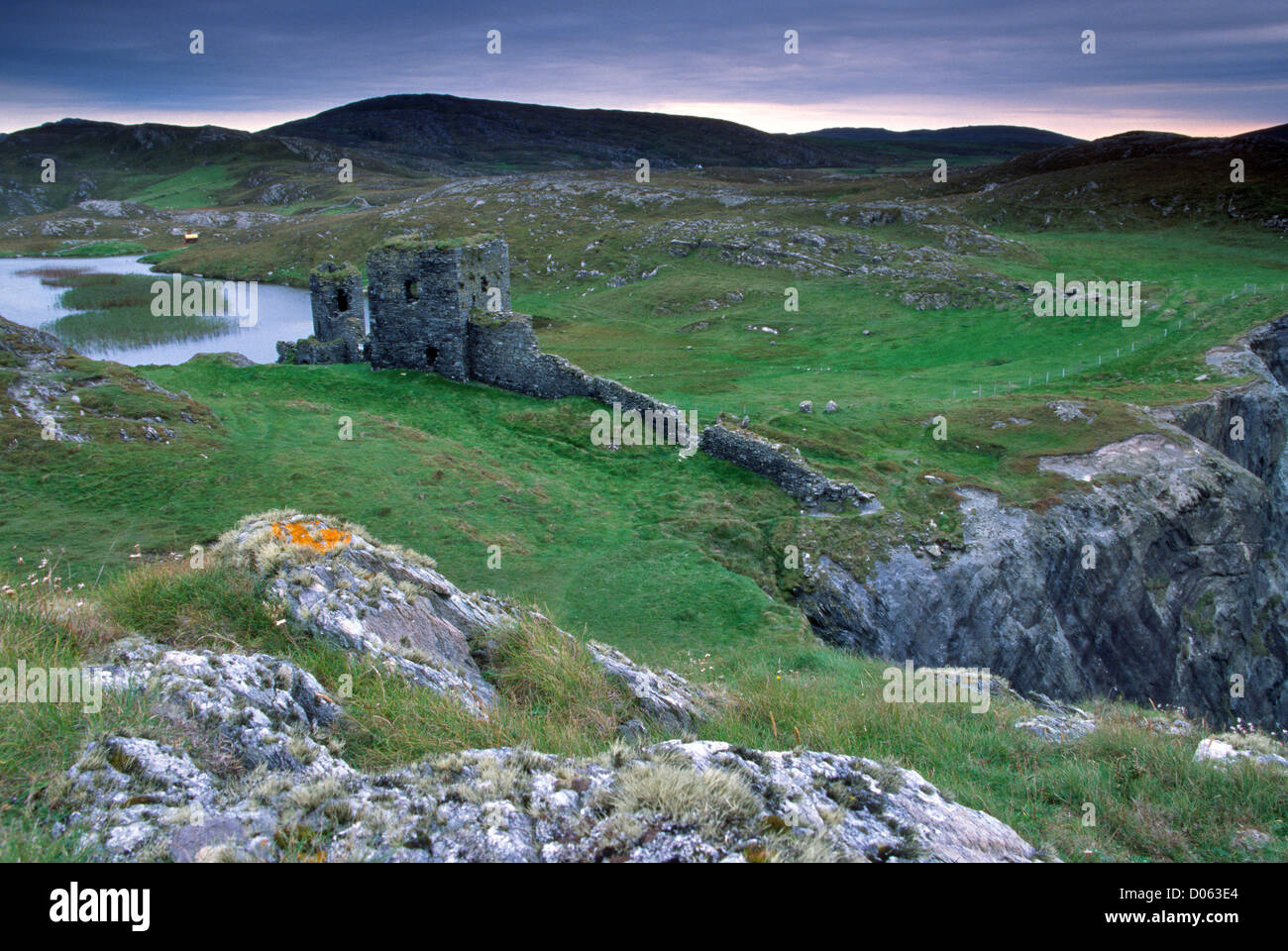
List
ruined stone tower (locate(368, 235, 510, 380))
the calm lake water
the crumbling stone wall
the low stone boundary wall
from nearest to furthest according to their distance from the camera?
the low stone boundary wall < ruined stone tower (locate(368, 235, 510, 380)) < the crumbling stone wall < the calm lake water

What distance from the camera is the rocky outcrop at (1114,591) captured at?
872 inches

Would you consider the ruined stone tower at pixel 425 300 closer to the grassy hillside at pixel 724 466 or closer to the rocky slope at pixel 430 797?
the grassy hillside at pixel 724 466

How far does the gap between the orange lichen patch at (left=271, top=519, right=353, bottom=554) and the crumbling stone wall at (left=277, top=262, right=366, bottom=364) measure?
94.9 ft

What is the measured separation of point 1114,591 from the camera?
26609 millimetres

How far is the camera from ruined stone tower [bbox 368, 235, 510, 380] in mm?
32219

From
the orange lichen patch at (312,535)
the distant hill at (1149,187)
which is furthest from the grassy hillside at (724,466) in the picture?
the distant hill at (1149,187)

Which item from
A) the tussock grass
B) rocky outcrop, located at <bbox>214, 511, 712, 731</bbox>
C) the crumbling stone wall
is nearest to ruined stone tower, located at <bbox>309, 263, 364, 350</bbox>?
the crumbling stone wall

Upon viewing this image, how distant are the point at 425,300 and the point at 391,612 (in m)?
26.3

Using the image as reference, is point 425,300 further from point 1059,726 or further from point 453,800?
point 453,800

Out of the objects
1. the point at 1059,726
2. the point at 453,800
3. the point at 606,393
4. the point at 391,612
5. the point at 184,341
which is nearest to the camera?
the point at 453,800

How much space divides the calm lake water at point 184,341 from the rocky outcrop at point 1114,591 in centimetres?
3990

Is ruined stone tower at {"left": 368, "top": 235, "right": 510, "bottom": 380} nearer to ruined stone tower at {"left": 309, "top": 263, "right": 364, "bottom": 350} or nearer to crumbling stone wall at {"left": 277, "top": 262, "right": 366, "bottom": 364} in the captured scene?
crumbling stone wall at {"left": 277, "top": 262, "right": 366, "bottom": 364}

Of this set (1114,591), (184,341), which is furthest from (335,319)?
(1114,591)
